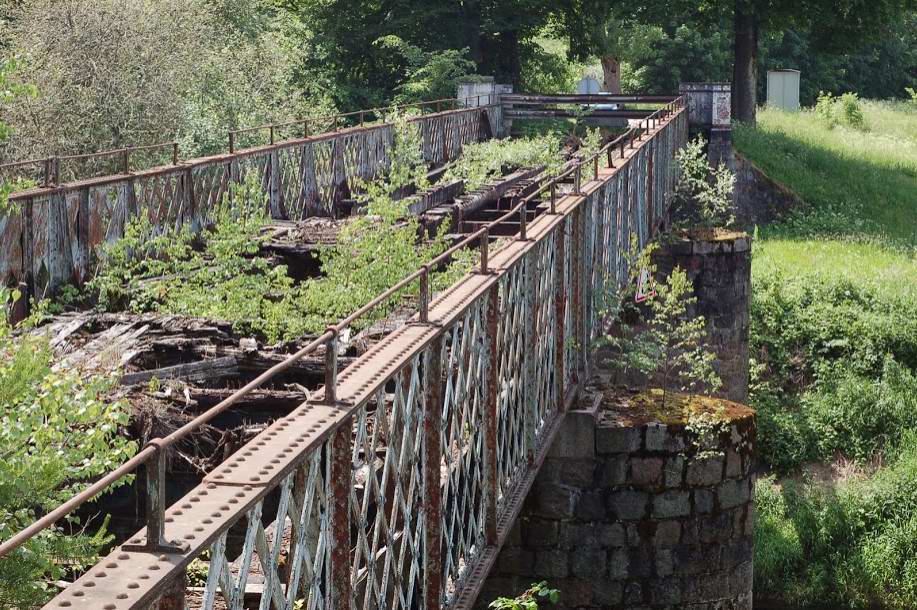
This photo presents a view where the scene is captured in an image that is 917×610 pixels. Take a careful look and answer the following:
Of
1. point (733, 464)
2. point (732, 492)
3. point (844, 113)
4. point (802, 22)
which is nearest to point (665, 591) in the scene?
Result: point (732, 492)

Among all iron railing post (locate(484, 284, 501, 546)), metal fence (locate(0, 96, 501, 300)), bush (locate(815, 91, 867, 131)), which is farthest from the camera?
bush (locate(815, 91, 867, 131))

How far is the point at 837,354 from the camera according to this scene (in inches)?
1160

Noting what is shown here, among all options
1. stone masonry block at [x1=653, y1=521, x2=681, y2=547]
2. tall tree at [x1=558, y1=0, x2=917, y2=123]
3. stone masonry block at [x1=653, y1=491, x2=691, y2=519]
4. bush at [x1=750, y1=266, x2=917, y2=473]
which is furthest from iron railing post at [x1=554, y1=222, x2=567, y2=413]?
tall tree at [x1=558, y1=0, x2=917, y2=123]

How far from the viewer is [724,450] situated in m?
13.4

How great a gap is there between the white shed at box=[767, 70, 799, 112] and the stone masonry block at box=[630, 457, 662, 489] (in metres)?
39.9

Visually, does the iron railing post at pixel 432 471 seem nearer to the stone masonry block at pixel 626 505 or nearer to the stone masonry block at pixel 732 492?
the stone masonry block at pixel 626 505

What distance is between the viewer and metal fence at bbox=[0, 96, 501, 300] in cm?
1528

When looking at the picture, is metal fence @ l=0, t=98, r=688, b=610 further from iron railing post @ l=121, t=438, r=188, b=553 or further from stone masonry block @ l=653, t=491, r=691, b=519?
stone masonry block @ l=653, t=491, r=691, b=519

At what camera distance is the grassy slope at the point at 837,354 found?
23141mm

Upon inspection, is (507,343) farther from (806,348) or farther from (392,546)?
(806,348)

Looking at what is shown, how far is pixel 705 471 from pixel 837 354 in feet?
56.2

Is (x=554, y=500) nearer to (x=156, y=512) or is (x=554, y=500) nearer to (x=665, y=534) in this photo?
(x=665, y=534)

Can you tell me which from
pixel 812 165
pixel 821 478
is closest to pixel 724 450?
pixel 821 478

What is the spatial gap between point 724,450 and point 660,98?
21653 millimetres
